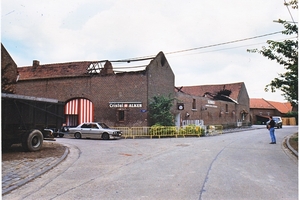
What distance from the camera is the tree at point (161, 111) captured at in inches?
918

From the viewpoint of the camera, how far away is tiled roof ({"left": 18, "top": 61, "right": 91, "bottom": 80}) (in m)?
26.7

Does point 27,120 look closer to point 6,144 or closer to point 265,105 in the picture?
point 6,144

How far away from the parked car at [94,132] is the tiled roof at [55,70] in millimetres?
7151

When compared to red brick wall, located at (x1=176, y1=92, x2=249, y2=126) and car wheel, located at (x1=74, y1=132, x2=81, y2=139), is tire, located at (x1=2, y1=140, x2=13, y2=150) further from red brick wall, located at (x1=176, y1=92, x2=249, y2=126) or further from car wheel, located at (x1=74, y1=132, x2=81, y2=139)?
red brick wall, located at (x1=176, y1=92, x2=249, y2=126)

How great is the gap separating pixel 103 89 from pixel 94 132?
232 inches

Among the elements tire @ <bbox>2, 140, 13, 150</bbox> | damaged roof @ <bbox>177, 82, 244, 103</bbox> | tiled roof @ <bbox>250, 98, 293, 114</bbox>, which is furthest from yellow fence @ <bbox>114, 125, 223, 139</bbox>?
tiled roof @ <bbox>250, 98, 293, 114</bbox>

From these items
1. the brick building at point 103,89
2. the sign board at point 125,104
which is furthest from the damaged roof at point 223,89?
the sign board at point 125,104

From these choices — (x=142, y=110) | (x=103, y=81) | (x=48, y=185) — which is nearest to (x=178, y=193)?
(x=48, y=185)

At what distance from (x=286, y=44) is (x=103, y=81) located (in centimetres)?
1617

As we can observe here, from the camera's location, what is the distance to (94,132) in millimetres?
19703

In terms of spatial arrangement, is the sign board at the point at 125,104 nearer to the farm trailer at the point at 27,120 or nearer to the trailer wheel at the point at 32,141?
the farm trailer at the point at 27,120

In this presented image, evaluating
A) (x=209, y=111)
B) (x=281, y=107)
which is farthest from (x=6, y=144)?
(x=281, y=107)

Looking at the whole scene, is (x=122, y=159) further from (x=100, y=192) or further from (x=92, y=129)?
(x=92, y=129)

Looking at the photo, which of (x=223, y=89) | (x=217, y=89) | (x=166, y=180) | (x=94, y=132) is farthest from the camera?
(x=223, y=89)
